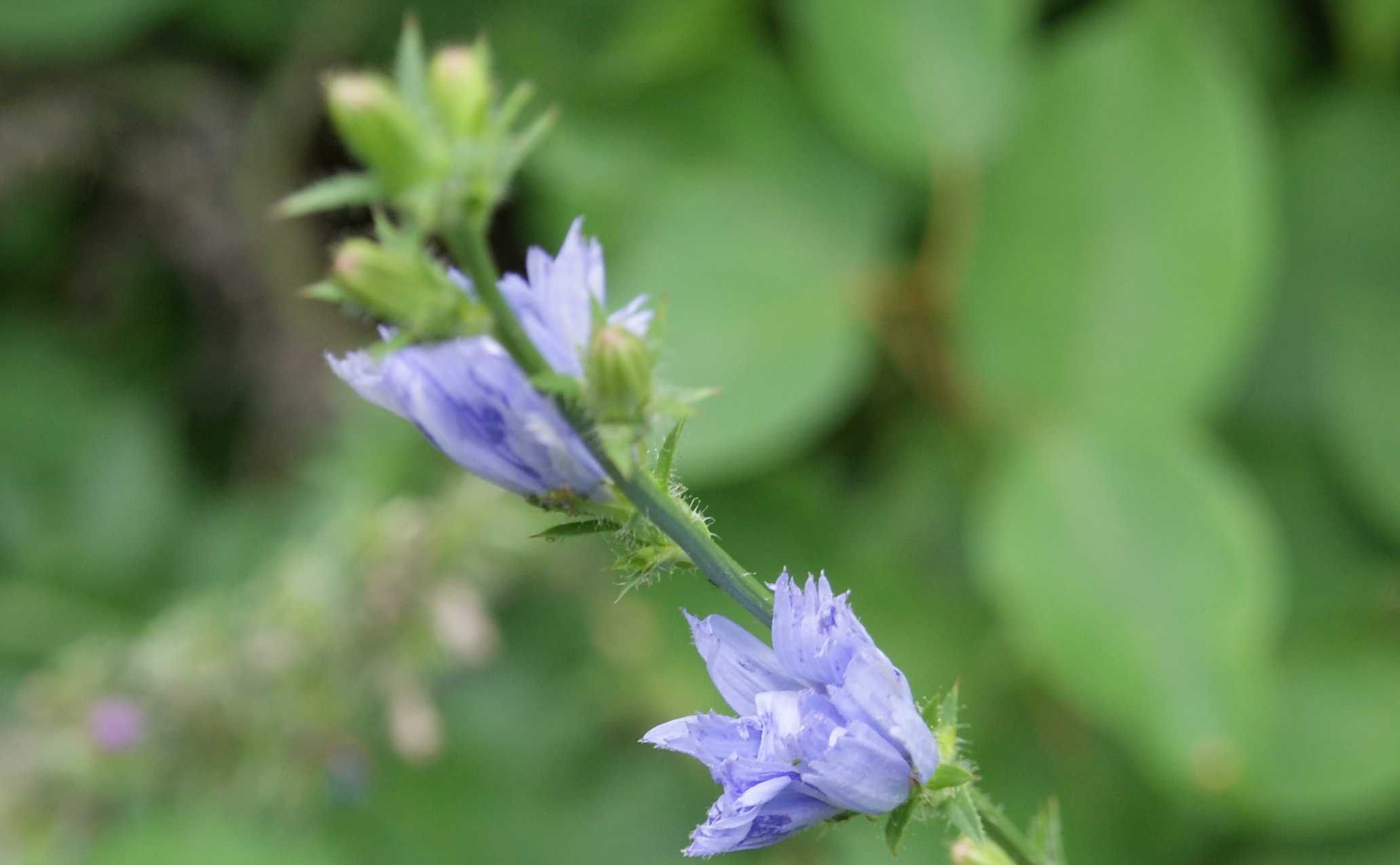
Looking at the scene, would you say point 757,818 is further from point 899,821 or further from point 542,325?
point 542,325

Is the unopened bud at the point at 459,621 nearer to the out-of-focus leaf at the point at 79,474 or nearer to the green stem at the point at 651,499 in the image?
the green stem at the point at 651,499

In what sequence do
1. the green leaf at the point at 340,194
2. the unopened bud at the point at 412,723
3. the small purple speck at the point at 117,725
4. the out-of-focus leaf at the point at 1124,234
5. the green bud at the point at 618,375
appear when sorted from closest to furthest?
the green leaf at the point at 340,194, the green bud at the point at 618,375, the unopened bud at the point at 412,723, the small purple speck at the point at 117,725, the out-of-focus leaf at the point at 1124,234

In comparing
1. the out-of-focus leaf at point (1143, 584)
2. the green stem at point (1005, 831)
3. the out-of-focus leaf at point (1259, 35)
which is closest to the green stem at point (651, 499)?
the green stem at point (1005, 831)

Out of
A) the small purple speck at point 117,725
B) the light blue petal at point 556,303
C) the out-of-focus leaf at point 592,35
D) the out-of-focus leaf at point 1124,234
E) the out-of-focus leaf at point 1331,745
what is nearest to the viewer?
the light blue petal at point 556,303

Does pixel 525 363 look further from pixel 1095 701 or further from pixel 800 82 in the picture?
pixel 800 82

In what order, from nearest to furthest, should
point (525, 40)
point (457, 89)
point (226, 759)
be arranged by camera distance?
point (457, 89)
point (226, 759)
point (525, 40)

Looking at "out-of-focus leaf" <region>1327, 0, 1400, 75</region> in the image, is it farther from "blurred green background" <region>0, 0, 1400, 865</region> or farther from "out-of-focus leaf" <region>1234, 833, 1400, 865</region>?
"out-of-focus leaf" <region>1234, 833, 1400, 865</region>

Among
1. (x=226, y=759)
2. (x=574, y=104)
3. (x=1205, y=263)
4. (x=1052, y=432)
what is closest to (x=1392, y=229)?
(x=1205, y=263)
